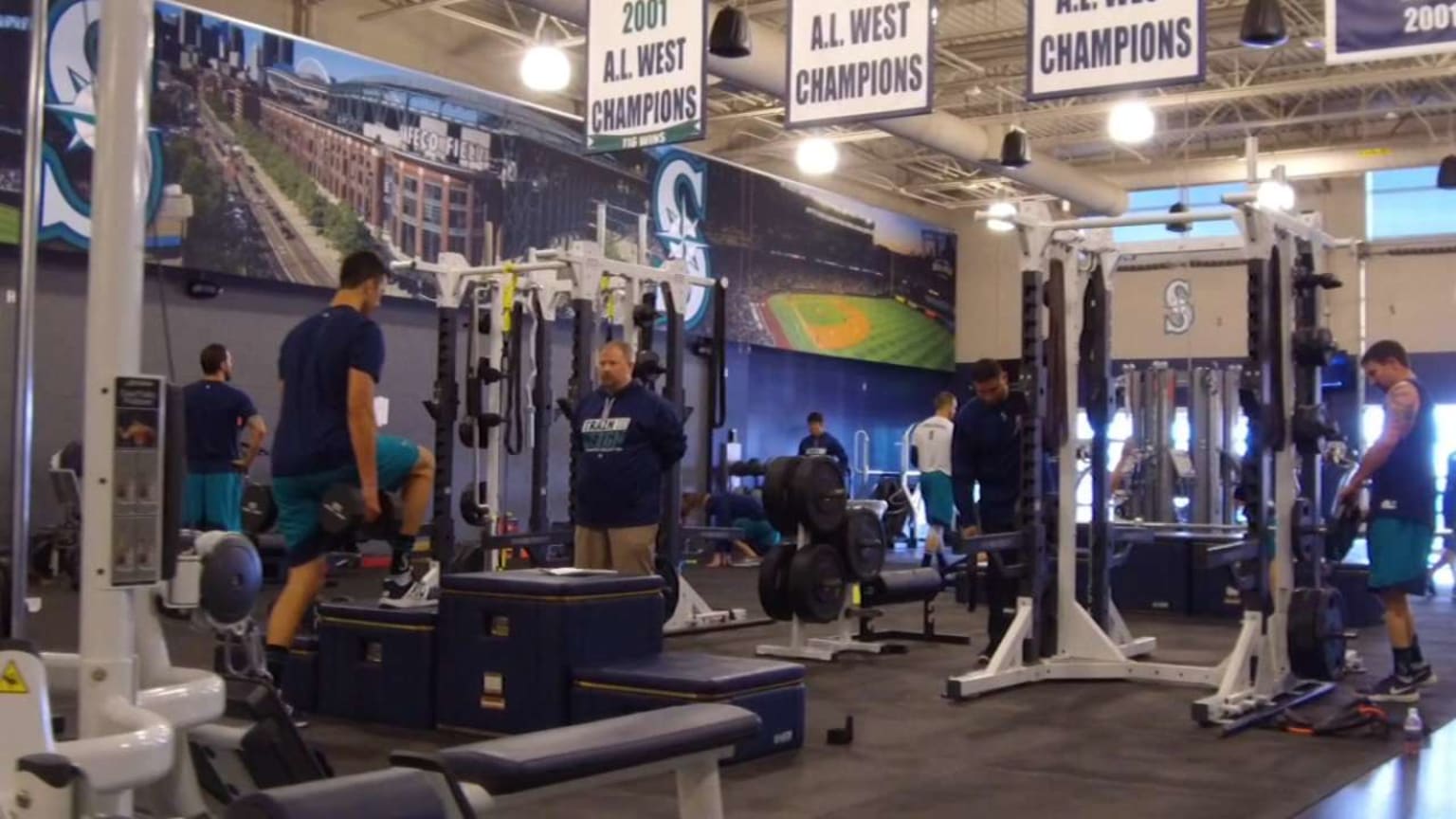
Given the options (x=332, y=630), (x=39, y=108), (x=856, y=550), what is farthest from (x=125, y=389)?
(x=856, y=550)

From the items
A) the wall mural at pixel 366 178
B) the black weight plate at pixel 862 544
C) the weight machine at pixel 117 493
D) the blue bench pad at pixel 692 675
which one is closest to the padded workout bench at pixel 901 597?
the black weight plate at pixel 862 544

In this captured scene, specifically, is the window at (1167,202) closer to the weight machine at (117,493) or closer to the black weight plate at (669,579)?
the black weight plate at (669,579)

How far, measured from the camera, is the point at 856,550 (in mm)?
6922

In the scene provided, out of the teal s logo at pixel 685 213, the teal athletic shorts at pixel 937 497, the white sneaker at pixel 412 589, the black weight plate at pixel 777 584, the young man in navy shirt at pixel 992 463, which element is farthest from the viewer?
the teal s logo at pixel 685 213

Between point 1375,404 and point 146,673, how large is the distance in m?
14.9

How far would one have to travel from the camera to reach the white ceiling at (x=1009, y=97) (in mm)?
12555

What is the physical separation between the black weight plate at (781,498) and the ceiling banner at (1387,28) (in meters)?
2.82

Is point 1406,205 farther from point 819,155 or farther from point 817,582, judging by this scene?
point 817,582

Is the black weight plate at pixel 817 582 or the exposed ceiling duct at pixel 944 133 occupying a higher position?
the exposed ceiling duct at pixel 944 133

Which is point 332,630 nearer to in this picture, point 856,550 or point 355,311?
point 355,311

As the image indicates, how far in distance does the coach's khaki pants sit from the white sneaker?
71cm

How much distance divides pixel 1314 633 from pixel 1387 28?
219cm

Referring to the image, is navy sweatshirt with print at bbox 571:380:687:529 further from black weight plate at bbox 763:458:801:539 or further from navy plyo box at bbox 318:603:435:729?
navy plyo box at bbox 318:603:435:729

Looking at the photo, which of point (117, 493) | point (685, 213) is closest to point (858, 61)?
point (117, 493)
